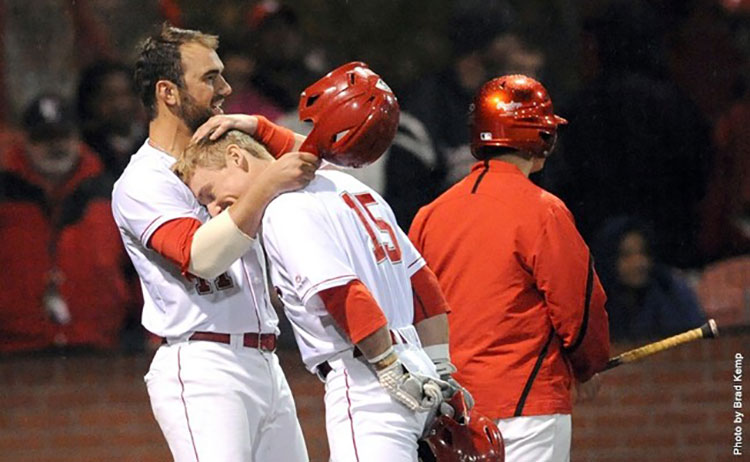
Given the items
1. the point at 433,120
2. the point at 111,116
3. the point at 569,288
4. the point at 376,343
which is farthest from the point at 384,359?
the point at 111,116

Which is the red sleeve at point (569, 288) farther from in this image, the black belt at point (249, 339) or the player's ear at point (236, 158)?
the player's ear at point (236, 158)

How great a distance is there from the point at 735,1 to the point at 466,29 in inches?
58.0

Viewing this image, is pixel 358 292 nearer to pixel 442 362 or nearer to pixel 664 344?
pixel 442 362

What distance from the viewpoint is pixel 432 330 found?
405 cm

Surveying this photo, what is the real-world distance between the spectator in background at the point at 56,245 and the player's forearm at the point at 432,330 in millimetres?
3517

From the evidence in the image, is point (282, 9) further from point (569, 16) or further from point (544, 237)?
point (544, 237)

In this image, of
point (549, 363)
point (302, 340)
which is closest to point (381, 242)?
point (302, 340)

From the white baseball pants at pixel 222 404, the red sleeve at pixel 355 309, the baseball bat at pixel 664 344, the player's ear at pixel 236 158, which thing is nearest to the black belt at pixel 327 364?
the red sleeve at pixel 355 309

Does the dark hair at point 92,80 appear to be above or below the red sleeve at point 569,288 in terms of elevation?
below

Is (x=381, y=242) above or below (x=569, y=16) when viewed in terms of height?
above

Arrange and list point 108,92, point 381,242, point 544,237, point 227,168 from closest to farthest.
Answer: point 381,242 < point 227,168 < point 544,237 < point 108,92

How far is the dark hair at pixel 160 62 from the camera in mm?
4488

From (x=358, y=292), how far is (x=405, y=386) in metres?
0.26

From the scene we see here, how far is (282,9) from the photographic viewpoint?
755 cm
